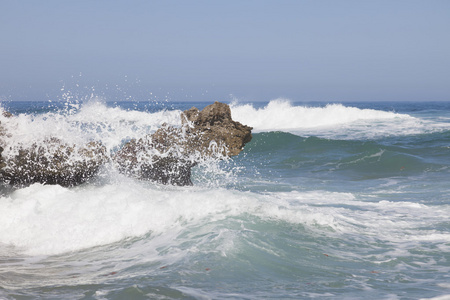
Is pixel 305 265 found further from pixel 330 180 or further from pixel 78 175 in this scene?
pixel 330 180

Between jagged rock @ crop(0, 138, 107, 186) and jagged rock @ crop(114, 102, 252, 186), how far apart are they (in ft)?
1.58

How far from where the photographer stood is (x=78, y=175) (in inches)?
273

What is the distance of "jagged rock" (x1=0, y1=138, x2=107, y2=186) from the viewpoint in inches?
247

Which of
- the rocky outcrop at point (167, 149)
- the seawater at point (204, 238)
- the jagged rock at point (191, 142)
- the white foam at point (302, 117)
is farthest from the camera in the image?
the white foam at point (302, 117)

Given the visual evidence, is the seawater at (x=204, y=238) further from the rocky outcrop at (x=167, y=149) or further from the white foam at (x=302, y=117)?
the white foam at (x=302, y=117)

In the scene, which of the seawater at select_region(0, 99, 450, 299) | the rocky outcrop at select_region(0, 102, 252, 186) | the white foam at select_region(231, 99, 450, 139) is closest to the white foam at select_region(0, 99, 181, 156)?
the seawater at select_region(0, 99, 450, 299)

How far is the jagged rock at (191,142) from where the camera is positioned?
7188 mm

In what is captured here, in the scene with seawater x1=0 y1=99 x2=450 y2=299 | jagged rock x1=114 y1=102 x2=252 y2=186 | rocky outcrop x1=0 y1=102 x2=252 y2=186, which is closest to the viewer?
seawater x1=0 y1=99 x2=450 y2=299

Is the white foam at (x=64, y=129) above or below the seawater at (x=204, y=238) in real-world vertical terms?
above

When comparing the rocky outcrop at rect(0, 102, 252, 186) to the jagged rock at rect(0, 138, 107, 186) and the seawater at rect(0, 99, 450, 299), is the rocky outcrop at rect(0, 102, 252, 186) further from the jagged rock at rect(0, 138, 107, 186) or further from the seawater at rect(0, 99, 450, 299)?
the seawater at rect(0, 99, 450, 299)

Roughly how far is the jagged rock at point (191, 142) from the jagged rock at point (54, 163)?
0.48 metres

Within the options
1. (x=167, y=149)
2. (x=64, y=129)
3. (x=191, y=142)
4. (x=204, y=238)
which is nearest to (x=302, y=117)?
(x=191, y=142)

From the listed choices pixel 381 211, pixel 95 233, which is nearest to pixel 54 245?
pixel 95 233

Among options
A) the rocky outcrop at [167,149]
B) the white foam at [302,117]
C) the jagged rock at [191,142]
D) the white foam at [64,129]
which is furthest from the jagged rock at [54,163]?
the white foam at [302,117]
